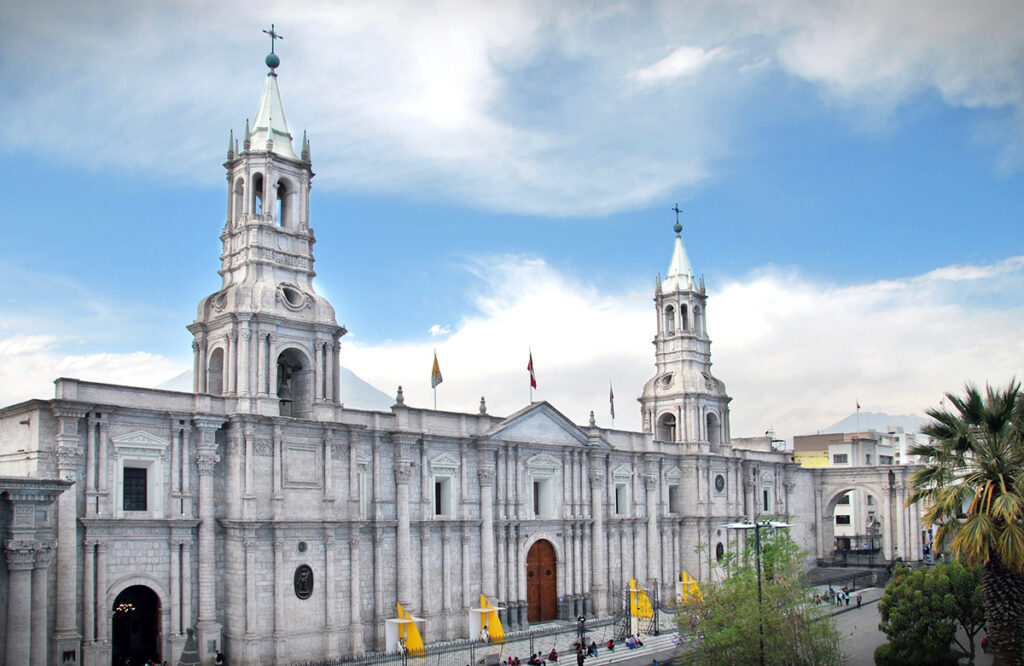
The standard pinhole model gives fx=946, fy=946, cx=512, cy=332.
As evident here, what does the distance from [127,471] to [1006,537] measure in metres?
30.6

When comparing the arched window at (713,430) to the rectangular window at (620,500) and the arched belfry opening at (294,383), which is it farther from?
the arched belfry opening at (294,383)

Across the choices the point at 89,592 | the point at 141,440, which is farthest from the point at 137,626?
the point at 141,440

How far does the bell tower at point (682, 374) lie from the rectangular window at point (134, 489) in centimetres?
3687

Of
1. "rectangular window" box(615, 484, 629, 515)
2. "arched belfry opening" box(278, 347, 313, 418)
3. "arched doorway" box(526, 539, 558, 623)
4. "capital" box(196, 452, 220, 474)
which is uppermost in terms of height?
"arched belfry opening" box(278, 347, 313, 418)

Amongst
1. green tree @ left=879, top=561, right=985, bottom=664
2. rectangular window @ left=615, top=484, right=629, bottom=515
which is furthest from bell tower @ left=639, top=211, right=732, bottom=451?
green tree @ left=879, top=561, right=985, bottom=664

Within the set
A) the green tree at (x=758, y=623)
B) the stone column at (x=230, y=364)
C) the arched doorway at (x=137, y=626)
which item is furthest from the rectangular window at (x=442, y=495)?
the green tree at (x=758, y=623)

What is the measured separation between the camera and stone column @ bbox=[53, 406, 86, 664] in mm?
33594

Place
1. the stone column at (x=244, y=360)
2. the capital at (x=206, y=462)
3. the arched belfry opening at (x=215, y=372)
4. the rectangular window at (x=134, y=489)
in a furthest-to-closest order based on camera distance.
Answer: the arched belfry opening at (x=215, y=372), the stone column at (x=244, y=360), the capital at (x=206, y=462), the rectangular window at (x=134, y=489)

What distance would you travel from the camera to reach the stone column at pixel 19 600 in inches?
1153

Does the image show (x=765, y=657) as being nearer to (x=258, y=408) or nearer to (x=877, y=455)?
(x=258, y=408)

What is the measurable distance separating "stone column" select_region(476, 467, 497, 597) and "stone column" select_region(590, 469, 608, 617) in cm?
810

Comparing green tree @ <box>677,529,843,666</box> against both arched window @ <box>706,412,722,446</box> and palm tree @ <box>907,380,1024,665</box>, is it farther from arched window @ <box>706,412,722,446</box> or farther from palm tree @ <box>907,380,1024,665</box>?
arched window @ <box>706,412,722,446</box>

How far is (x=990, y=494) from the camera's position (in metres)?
25.3

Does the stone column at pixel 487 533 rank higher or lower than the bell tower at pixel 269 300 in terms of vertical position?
lower
